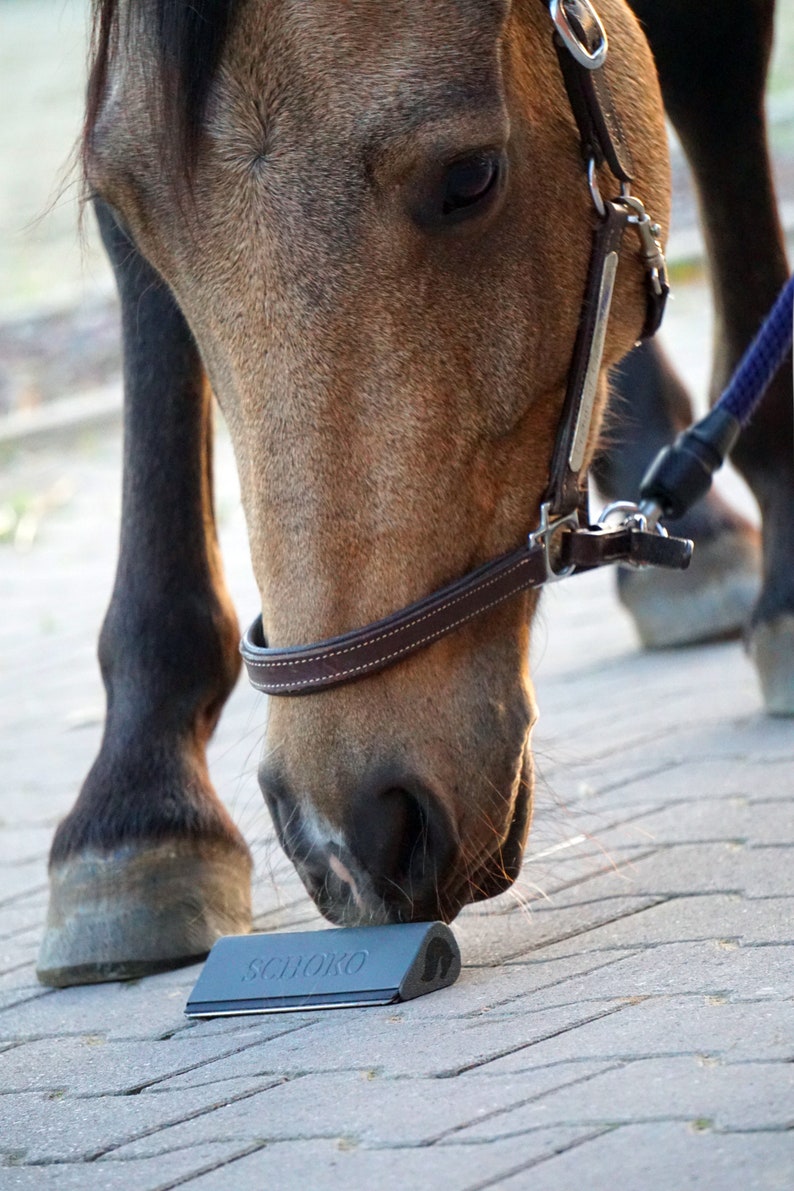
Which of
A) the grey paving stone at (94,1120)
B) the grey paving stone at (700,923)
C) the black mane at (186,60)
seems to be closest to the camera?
the grey paving stone at (94,1120)

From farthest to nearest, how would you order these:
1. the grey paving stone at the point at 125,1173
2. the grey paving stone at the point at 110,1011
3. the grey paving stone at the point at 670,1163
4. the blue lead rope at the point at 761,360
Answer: the blue lead rope at the point at 761,360 < the grey paving stone at the point at 110,1011 < the grey paving stone at the point at 125,1173 < the grey paving stone at the point at 670,1163

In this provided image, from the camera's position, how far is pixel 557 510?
253 centimetres

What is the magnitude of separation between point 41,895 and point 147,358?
114 centimetres

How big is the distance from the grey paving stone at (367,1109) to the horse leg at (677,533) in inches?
111

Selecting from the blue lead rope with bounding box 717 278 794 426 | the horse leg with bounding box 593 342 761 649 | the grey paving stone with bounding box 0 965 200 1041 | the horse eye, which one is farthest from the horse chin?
the horse leg with bounding box 593 342 761 649

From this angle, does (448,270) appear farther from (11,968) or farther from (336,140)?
(11,968)

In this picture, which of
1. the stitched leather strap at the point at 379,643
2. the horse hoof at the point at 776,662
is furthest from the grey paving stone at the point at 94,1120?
the horse hoof at the point at 776,662

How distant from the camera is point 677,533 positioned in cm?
481

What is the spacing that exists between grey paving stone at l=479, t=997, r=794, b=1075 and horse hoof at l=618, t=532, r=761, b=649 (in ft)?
8.67

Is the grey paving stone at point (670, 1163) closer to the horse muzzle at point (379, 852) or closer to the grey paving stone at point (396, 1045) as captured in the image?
the grey paving stone at point (396, 1045)

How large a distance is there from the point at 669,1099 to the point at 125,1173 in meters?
0.62

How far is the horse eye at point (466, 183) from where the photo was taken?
230 centimetres

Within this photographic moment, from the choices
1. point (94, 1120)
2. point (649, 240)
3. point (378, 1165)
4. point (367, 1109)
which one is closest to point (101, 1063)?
point (94, 1120)

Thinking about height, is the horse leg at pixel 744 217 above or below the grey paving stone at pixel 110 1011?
above
